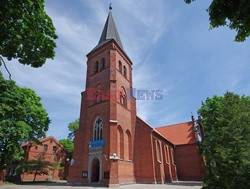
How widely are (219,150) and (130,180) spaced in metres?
10.9

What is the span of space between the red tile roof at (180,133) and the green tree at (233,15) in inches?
1132

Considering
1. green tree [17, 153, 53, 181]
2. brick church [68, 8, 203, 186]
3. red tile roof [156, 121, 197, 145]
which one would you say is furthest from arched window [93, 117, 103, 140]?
red tile roof [156, 121, 197, 145]

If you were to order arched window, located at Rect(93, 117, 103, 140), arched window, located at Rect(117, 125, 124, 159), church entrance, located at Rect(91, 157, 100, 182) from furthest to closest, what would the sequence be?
1. arched window, located at Rect(93, 117, 103, 140)
2. church entrance, located at Rect(91, 157, 100, 182)
3. arched window, located at Rect(117, 125, 124, 159)

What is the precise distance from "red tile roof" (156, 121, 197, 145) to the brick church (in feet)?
12.5

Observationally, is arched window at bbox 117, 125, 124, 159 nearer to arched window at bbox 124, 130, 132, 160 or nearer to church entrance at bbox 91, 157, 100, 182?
arched window at bbox 124, 130, 132, 160

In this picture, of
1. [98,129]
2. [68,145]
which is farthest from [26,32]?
[68,145]

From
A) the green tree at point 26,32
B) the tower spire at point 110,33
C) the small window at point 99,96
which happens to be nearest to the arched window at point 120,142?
the small window at point 99,96

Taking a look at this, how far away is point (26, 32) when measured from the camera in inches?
259

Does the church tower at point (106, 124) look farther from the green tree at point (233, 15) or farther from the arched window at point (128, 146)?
the green tree at point (233, 15)

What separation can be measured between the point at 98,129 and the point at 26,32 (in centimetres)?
1620

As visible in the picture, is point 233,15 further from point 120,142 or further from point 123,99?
point 123,99

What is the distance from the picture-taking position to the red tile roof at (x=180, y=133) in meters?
31.3

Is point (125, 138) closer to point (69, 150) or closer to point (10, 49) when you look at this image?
point (10, 49)

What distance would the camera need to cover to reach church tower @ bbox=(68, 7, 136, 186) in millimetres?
18484
